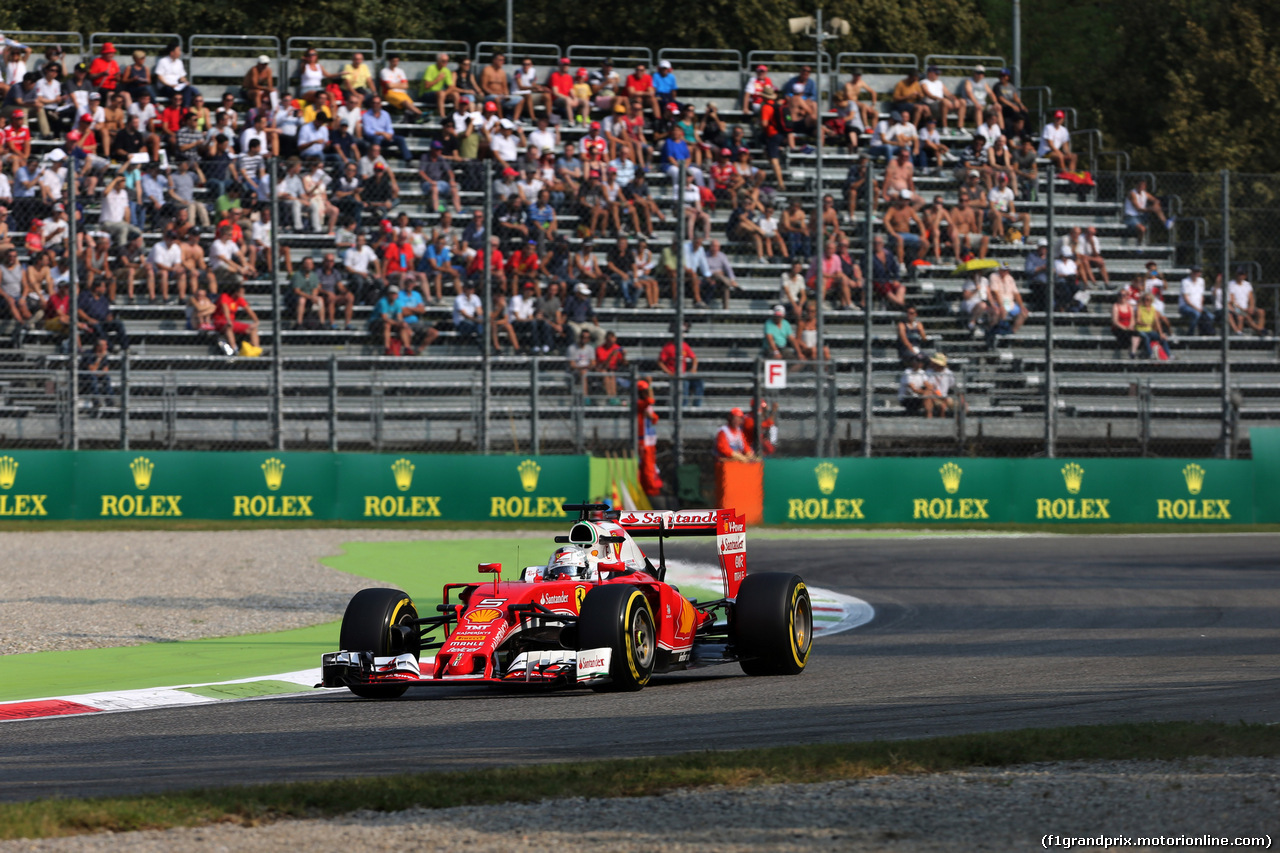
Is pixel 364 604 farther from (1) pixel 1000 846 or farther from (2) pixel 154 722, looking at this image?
(1) pixel 1000 846

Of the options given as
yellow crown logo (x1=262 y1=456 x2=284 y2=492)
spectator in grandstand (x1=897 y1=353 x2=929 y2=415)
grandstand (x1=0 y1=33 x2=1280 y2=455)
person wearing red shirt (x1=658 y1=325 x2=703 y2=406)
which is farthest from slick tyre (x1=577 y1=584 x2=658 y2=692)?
spectator in grandstand (x1=897 y1=353 x2=929 y2=415)

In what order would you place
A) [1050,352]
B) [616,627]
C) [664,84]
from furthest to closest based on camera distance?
[664,84] → [1050,352] → [616,627]

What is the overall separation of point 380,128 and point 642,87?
5.32 metres

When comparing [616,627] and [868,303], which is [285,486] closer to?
[868,303]

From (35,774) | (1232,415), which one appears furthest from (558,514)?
(35,774)

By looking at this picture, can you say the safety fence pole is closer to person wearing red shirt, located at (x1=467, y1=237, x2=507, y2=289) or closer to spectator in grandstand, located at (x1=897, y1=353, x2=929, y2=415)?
person wearing red shirt, located at (x1=467, y1=237, x2=507, y2=289)

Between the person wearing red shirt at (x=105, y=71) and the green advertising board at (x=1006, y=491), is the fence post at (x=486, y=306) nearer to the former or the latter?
the green advertising board at (x=1006, y=491)

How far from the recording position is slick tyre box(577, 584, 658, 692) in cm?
973

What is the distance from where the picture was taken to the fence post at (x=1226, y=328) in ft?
81.1

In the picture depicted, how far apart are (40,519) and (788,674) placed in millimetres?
15323

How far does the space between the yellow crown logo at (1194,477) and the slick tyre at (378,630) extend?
17.5 metres

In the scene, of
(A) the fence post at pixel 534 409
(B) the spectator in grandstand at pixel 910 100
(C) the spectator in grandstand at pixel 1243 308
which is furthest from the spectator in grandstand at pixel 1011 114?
(A) the fence post at pixel 534 409

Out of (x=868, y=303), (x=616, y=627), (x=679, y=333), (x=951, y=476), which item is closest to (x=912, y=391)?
(x=951, y=476)

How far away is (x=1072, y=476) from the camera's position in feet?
80.4
